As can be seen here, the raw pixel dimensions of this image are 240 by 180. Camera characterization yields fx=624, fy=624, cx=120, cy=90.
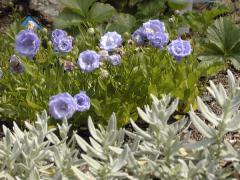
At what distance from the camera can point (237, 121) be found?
6.58ft

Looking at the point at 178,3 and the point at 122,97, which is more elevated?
the point at 178,3

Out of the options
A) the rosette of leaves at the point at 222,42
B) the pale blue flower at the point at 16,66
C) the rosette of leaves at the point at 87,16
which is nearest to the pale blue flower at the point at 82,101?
the pale blue flower at the point at 16,66

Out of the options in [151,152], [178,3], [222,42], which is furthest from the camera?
[178,3]

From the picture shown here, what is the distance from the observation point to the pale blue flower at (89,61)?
283 cm

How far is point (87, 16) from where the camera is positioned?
12.7 ft

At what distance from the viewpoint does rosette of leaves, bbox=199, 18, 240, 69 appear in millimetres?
3514

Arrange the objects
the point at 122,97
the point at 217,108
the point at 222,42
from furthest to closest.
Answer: the point at 222,42
the point at 217,108
the point at 122,97

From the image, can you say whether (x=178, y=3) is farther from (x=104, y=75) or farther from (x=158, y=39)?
(x=104, y=75)

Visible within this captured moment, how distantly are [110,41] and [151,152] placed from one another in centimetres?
108

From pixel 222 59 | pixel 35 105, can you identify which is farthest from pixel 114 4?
pixel 35 105

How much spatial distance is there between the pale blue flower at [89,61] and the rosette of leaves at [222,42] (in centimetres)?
88

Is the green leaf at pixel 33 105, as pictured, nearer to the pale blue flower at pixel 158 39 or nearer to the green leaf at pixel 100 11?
the pale blue flower at pixel 158 39

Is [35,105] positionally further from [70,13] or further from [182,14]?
[182,14]

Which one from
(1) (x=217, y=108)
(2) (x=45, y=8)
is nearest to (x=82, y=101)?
(1) (x=217, y=108)
